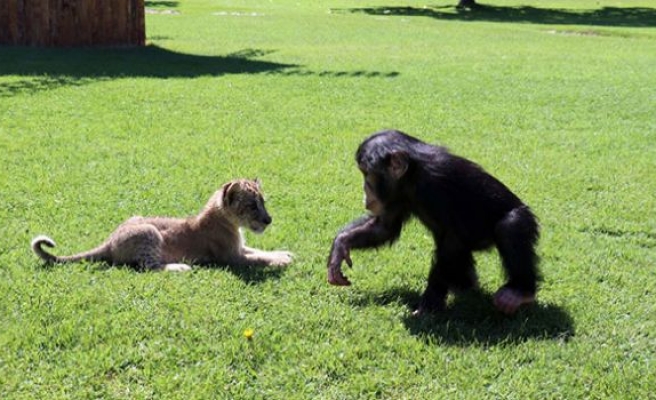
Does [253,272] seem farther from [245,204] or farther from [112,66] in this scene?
[112,66]

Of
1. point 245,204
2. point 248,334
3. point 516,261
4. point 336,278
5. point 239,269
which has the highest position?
point 516,261

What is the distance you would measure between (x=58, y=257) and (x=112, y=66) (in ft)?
38.3

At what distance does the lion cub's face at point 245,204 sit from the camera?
6.08 m

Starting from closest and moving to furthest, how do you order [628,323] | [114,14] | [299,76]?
[628,323]
[299,76]
[114,14]

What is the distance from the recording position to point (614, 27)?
105ft

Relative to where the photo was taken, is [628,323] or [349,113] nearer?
[628,323]

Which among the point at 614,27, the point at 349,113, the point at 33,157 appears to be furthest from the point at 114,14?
the point at 614,27

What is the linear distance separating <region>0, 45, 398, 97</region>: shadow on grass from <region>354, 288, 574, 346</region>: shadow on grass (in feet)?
32.3

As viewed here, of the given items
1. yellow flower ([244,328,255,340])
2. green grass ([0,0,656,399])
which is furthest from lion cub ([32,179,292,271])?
yellow flower ([244,328,255,340])

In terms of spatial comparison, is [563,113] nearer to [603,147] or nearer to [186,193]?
[603,147]

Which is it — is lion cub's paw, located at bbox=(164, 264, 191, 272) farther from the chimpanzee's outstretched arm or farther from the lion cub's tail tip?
the chimpanzee's outstretched arm

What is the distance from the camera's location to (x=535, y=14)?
3925 cm

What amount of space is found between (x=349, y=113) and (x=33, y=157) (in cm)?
488

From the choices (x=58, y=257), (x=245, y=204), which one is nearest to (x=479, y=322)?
(x=245, y=204)
